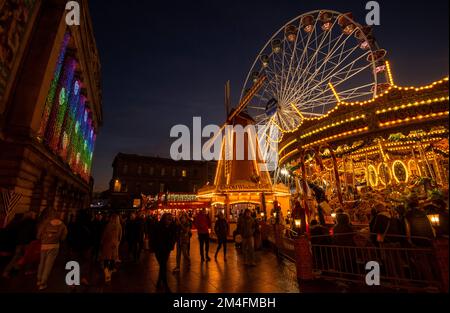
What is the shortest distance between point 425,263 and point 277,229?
593 cm

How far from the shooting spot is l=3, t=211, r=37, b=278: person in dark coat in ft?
20.3

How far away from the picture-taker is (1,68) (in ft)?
30.3

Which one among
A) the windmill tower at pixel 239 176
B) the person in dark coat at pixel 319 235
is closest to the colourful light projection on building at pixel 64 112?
the windmill tower at pixel 239 176

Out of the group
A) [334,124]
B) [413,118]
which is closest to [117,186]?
[334,124]

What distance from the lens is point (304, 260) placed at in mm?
6074

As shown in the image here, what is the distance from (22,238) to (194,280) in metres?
5.13

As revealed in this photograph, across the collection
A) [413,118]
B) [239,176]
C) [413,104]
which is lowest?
[413,118]

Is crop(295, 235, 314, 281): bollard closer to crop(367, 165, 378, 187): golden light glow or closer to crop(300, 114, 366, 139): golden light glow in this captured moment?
crop(300, 114, 366, 139): golden light glow

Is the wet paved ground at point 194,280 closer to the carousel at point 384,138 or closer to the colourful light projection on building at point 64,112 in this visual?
the carousel at point 384,138

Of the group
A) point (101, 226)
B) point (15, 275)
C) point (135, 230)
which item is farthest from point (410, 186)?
point (15, 275)

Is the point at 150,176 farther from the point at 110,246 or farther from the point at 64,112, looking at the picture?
the point at 110,246

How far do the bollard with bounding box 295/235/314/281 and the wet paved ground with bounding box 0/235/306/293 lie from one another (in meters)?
0.28

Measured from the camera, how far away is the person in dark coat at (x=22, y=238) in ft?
20.3

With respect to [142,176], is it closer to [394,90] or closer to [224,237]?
[224,237]
